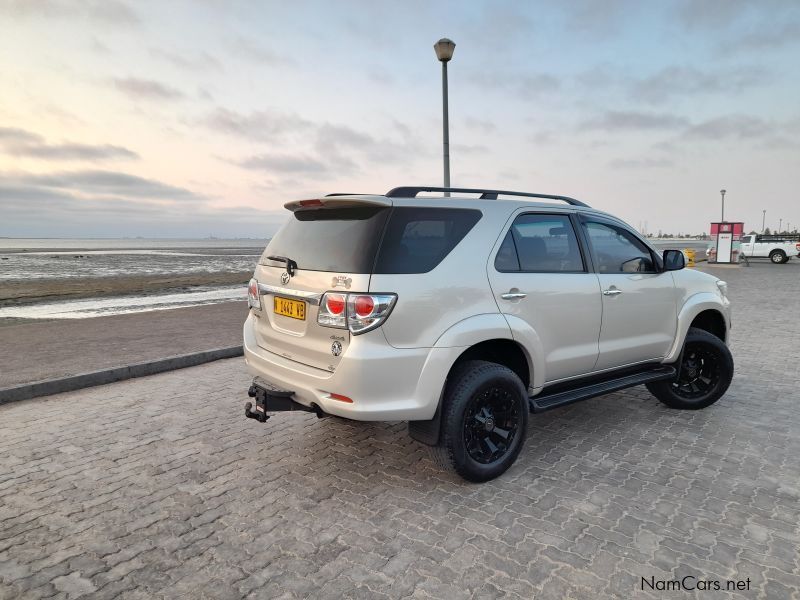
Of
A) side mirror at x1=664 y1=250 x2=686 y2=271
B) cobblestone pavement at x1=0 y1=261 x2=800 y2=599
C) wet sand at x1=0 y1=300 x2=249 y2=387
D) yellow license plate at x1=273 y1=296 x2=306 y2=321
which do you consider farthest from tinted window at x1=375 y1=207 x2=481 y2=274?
wet sand at x1=0 y1=300 x2=249 y2=387

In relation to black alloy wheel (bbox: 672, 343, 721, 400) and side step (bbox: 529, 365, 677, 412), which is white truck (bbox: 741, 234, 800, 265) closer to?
black alloy wheel (bbox: 672, 343, 721, 400)

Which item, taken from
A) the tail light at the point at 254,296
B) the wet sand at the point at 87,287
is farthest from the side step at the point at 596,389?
the wet sand at the point at 87,287

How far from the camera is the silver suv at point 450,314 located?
304 centimetres

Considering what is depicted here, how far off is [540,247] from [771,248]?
117 ft

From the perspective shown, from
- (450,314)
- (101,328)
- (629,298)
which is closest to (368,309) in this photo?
(450,314)

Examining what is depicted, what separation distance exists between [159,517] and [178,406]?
7.23 feet

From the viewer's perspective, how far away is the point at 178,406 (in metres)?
5.14

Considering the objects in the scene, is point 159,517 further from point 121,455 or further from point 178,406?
point 178,406

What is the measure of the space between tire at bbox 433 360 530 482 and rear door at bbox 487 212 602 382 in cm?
41

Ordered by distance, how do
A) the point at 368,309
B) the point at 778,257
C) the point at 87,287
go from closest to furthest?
the point at 368,309
the point at 87,287
the point at 778,257

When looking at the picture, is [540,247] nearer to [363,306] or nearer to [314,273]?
[363,306]

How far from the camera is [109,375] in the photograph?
606 centimetres

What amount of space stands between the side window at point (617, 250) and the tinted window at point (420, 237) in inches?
52.9

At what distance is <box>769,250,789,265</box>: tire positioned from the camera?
101ft
